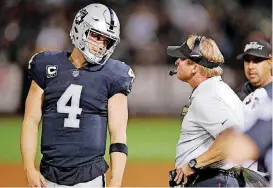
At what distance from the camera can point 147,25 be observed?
18.0 metres

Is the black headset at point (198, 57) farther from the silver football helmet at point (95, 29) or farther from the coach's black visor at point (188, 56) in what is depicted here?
the silver football helmet at point (95, 29)

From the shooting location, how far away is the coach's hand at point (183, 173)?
5.18 meters

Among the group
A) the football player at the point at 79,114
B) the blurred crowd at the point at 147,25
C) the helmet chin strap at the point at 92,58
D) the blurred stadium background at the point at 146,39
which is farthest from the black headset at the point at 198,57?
the blurred crowd at the point at 147,25

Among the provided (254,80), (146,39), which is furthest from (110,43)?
(146,39)

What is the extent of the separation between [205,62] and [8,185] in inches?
190

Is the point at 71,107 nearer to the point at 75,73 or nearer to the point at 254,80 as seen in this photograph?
the point at 75,73

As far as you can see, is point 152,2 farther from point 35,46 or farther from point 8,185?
point 8,185

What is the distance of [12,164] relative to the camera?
11.6m

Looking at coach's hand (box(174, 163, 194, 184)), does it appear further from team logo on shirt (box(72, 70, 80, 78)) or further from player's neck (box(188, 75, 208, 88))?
team logo on shirt (box(72, 70, 80, 78))

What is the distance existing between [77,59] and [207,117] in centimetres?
101

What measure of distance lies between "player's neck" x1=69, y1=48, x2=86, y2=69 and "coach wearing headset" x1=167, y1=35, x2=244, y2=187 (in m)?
0.68

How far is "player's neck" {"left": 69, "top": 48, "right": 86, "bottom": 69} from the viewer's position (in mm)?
5254

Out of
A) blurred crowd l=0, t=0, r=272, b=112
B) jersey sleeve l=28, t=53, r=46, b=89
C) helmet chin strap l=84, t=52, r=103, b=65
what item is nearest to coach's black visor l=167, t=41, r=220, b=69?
helmet chin strap l=84, t=52, r=103, b=65

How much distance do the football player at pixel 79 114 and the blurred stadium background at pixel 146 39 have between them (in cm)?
948
